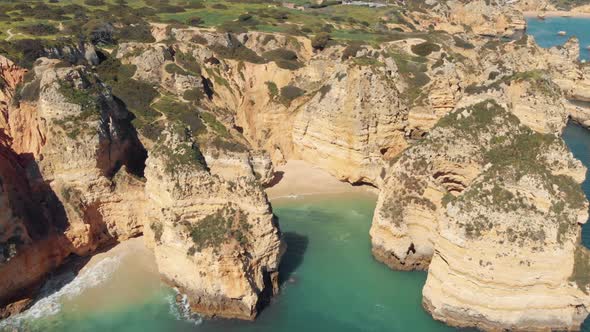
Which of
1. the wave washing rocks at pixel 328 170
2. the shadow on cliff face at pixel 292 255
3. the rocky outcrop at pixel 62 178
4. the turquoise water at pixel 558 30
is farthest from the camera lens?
the turquoise water at pixel 558 30

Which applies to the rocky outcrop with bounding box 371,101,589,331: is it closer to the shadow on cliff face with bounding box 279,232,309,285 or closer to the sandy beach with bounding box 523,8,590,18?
the shadow on cliff face with bounding box 279,232,309,285

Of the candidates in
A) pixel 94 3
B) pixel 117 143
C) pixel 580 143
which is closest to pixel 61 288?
pixel 117 143

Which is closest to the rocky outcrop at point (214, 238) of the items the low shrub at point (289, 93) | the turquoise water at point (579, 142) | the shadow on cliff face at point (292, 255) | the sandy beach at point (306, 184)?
the shadow on cliff face at point (292, 255)

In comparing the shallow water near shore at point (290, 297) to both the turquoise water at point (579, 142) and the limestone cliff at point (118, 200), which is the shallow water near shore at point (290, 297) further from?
the turquoise water at point (579, 142)

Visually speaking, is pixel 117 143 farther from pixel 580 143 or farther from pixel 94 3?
pixel 580 143

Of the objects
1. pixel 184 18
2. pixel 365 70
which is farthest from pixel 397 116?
pixel 184 18

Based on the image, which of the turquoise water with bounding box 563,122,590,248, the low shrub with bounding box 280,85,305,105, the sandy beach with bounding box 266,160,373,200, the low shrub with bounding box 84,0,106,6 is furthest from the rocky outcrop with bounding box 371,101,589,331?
the low shrub with bounding box 84,0,106,6
